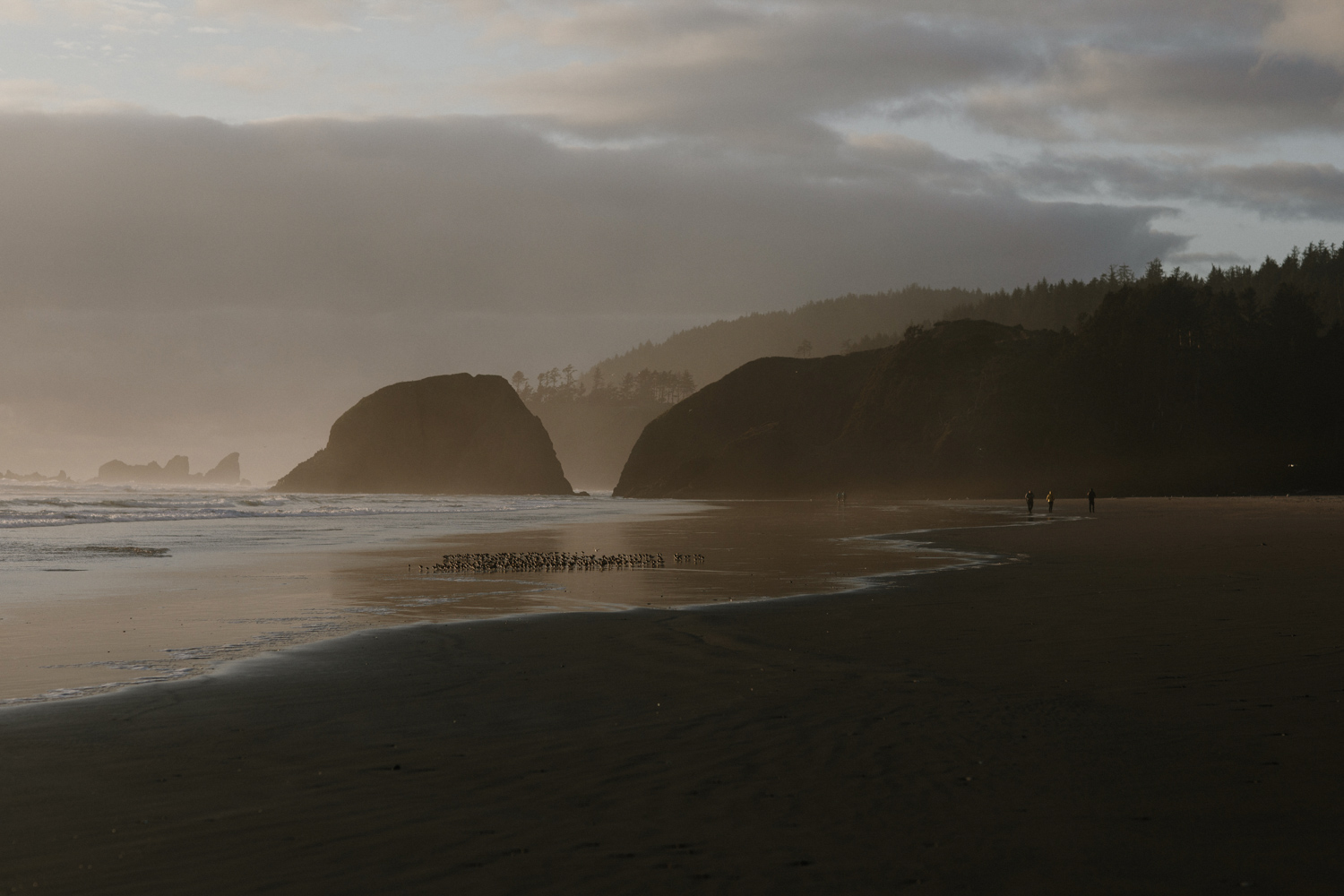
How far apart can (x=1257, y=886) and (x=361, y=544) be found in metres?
34.2

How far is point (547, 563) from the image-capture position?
2680 centimetres

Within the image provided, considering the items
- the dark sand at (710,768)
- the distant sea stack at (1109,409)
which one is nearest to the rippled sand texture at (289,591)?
the dark sand at (710,768)

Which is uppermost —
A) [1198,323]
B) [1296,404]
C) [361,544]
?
[1198,323]

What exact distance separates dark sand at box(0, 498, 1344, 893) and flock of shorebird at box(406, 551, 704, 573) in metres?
11.6

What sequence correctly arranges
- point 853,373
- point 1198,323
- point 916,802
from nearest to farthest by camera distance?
point 916,802, point 1198,323, point 853,373

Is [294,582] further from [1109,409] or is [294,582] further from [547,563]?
[1109,409]

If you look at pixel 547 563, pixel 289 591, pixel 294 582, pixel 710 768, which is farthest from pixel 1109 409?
pixel 710 768

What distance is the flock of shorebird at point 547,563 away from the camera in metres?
25.4

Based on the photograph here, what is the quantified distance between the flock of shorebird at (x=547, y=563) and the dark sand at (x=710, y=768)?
11616 millimetres

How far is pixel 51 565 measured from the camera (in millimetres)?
25781

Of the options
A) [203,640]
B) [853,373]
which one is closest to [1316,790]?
[203,640]

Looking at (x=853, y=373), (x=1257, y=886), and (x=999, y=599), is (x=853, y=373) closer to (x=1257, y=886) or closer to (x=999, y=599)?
(x=999, y=599)

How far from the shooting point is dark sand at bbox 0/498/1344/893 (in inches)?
209

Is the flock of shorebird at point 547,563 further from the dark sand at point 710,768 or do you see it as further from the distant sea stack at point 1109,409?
the distant sea stack at point 1109,409
